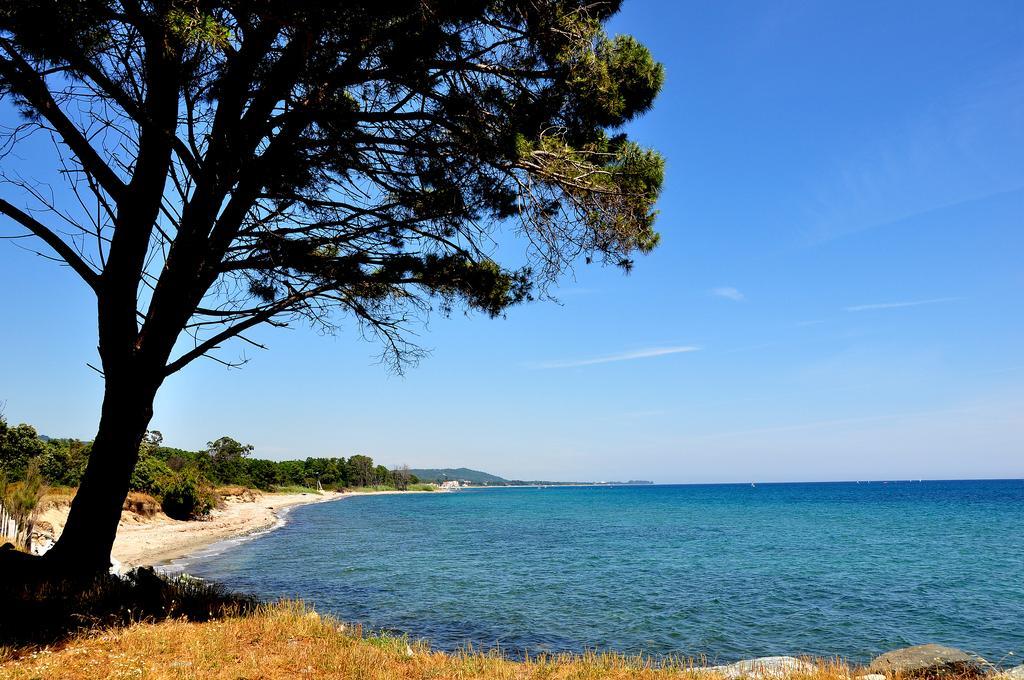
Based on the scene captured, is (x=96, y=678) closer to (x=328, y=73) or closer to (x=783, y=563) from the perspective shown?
(x=328, y=73)

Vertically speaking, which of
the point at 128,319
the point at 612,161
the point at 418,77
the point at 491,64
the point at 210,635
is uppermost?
the point at 491,64

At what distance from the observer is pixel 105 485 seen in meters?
7.19

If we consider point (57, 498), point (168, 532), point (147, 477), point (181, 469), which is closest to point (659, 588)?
point (57, 498)

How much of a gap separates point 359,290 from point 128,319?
3.59m

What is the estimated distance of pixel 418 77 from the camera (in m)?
7.61

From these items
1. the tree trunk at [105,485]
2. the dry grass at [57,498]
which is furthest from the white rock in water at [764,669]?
the dry grass at [57,498]

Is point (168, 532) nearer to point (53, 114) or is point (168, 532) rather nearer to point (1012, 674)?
point (53, 114)

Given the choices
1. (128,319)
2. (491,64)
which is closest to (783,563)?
(491,64)

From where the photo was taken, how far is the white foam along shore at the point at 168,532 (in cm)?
2139

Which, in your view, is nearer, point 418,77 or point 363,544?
point 418,77

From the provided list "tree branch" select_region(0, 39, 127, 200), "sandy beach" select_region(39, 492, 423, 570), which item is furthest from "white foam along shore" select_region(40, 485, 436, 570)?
"tree branch" select_region(0, 39, 127, 200)

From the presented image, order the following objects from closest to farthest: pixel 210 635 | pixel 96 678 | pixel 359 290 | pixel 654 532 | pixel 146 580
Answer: pixel 96 678
pixel 210 635
pixel 146 580
pixel 359 290
pixel 654 532

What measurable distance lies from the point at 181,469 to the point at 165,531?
24640mm

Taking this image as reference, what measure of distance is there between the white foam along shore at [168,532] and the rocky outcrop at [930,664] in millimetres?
18895
